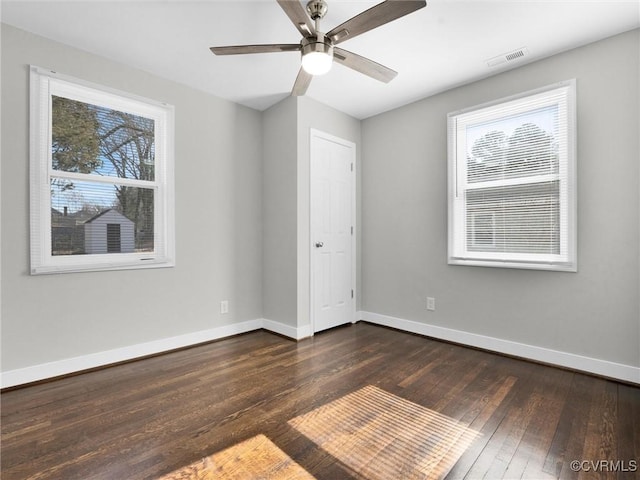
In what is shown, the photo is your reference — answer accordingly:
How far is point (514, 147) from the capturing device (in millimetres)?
2916

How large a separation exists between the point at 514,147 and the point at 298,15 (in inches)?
89.2

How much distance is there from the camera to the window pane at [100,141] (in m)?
2.54

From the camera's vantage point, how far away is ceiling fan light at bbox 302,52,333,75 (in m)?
2.01

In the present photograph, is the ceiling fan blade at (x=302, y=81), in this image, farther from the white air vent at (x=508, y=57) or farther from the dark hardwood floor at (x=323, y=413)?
the dark hardwood floor at (x=323, y=413)

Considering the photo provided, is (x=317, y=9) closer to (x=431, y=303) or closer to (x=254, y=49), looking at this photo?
(x=254, y=49)

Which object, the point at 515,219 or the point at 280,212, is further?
the point at 280,212

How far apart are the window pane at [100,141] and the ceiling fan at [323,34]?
53.4 inches

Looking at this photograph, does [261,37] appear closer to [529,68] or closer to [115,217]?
[115,217]

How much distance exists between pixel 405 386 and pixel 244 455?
4.13ft

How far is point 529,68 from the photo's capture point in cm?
280

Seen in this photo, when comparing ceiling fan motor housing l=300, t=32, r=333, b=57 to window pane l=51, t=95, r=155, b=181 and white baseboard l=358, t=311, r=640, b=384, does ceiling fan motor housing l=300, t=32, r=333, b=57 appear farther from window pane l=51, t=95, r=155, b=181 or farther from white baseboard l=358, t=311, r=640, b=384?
white baseboard l=358, t=311, r=640, b=384

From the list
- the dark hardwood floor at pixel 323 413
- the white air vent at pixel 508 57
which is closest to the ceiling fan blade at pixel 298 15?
the white air vent at pixel 508 57

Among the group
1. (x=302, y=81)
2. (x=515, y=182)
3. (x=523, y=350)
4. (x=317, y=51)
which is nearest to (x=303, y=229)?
(x=302, y=81)

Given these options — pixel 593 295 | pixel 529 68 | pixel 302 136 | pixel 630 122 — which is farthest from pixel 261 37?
pixel 593 295
